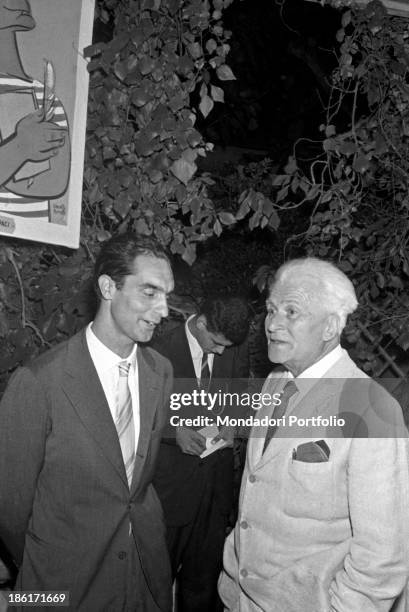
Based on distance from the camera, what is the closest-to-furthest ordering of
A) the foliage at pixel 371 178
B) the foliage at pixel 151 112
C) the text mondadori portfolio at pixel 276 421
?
the text mondadori portfolio at pixel 276 421, the foliage at pixel 151 112, the foliage at pixel 371 178

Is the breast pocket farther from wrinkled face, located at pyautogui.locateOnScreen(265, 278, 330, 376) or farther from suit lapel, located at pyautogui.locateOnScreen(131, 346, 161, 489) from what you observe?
suit lapel, located at pyautogui.locateOnScreen(131, 346, 161, 489)

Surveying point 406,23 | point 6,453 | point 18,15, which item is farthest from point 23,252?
point 406,23

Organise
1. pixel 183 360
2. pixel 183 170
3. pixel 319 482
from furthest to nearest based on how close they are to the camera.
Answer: pixel 183 360 < pixel 183 170 < pixel 319 482

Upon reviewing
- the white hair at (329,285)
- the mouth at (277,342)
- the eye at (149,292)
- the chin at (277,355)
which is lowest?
the chin at (277,355)

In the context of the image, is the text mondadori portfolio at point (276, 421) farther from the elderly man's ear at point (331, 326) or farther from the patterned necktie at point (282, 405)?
the elderly man's ear at point (331, 326)

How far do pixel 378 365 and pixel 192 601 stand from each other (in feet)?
4.77

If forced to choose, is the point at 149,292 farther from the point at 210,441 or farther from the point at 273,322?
the point at 210,441

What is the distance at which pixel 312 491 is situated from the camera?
1631 millimetres

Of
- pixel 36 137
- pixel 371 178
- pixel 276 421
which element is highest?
pixel 36 137

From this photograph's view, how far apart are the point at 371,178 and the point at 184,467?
154 centimetres

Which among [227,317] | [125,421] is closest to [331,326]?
[125,421]

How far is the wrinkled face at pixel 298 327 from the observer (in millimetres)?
1810

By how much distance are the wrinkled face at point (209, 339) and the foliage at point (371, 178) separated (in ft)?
2.24

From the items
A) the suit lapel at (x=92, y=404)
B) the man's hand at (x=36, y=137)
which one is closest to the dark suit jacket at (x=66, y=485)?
the suit lapel at (x=92, y=404)
